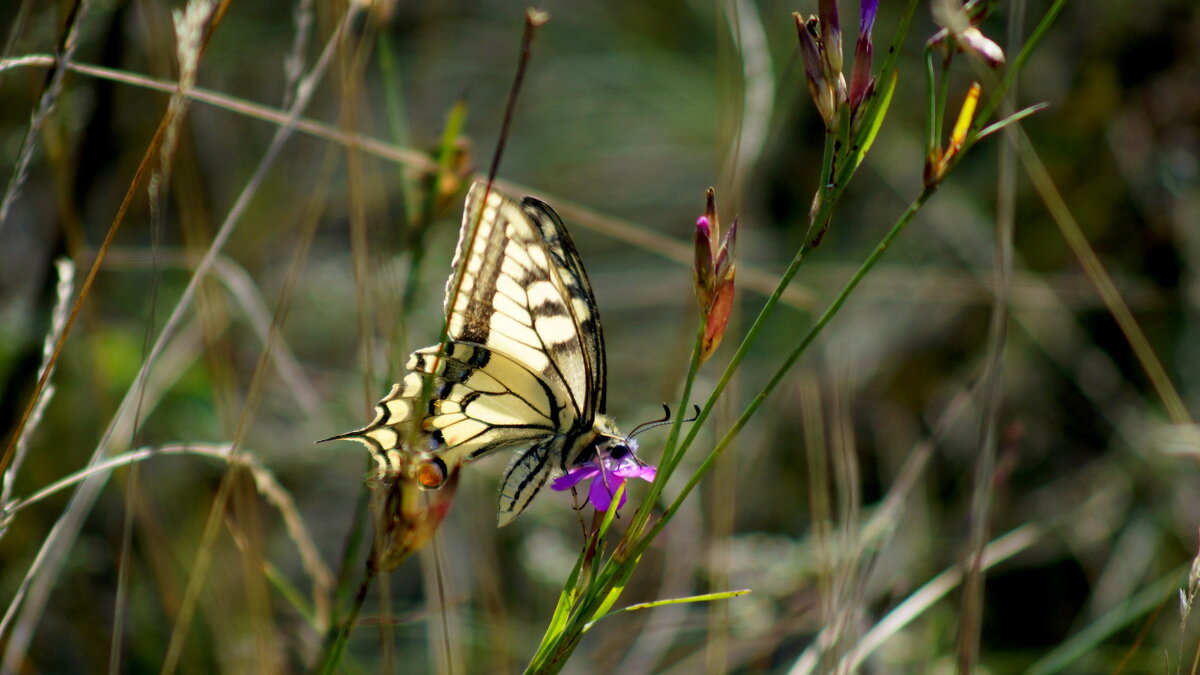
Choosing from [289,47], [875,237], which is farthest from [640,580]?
[289,47]

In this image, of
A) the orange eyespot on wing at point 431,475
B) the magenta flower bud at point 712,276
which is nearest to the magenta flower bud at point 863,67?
the magenta flower bud at point 712,276

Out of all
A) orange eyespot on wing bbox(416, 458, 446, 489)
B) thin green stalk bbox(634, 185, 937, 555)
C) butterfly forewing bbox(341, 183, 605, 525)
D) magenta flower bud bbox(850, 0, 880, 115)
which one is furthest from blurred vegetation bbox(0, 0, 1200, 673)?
thin green stalk bbox(634, 185, 937, 555)

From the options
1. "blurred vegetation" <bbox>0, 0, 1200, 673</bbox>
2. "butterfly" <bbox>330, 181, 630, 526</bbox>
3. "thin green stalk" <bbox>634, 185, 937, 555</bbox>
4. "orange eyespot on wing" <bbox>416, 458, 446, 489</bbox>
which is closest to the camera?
"thin green stalk" <bbox>634, 185, 937, 555</bbox>

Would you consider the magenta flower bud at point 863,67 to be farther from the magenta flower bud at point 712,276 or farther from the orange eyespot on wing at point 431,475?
the orange eyespot on wing at point 431,475

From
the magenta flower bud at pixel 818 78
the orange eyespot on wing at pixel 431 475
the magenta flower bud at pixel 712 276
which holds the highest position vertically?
the magenta flower bud at pixel 818 78

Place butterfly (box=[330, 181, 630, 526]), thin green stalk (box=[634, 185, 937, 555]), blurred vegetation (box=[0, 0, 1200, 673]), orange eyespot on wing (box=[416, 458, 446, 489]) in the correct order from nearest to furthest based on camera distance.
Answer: thin green stalk (box=[634, 185, 937, 555])
orange eyespot on wing (box=[416, 458, 446, 489])
butterfly (box=[330, 181, 630, 526])
blurred vegetation (box=[0, 0, 1200, 673])

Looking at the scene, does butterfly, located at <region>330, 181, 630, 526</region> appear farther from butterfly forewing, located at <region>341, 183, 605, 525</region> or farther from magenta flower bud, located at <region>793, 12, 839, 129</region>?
magenta flower bud, located at <region>793, 12, 839, 129</region>

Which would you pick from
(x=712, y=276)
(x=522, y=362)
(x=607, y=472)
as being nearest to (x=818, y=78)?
(x=712, y=276)

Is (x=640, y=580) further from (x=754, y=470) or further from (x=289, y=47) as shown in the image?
(x=289, y=47)
